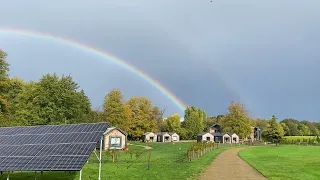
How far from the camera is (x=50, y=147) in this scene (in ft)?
68.8

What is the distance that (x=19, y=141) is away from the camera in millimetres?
23156

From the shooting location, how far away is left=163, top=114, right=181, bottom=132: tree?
141 m

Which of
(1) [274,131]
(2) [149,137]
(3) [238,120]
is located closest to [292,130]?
(1) [274,131]

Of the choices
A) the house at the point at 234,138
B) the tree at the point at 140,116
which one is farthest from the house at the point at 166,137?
the house at the point at 234,138

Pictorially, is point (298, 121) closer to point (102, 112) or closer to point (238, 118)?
point (238, 118)

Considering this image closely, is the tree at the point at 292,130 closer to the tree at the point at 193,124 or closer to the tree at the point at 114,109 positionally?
the tree at the point at 193,124

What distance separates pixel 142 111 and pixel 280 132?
52070mm

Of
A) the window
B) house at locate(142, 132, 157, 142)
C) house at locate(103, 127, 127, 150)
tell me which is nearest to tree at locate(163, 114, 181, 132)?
house at locate(142, 132, 157, 142)

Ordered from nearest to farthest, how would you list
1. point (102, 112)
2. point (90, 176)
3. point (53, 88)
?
point (90, 176)
point (53, 88)
point (102, 112)

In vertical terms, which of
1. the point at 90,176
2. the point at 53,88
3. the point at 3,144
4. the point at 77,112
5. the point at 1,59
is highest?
the point at 1,59

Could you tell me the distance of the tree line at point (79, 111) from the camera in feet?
206

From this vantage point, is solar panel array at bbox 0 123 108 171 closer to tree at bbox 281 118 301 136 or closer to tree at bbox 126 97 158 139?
tree at bbox 126 97 158 139

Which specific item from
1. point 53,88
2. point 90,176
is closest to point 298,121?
point 53,88

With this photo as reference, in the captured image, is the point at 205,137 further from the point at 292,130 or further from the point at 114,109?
the point at 292,130
